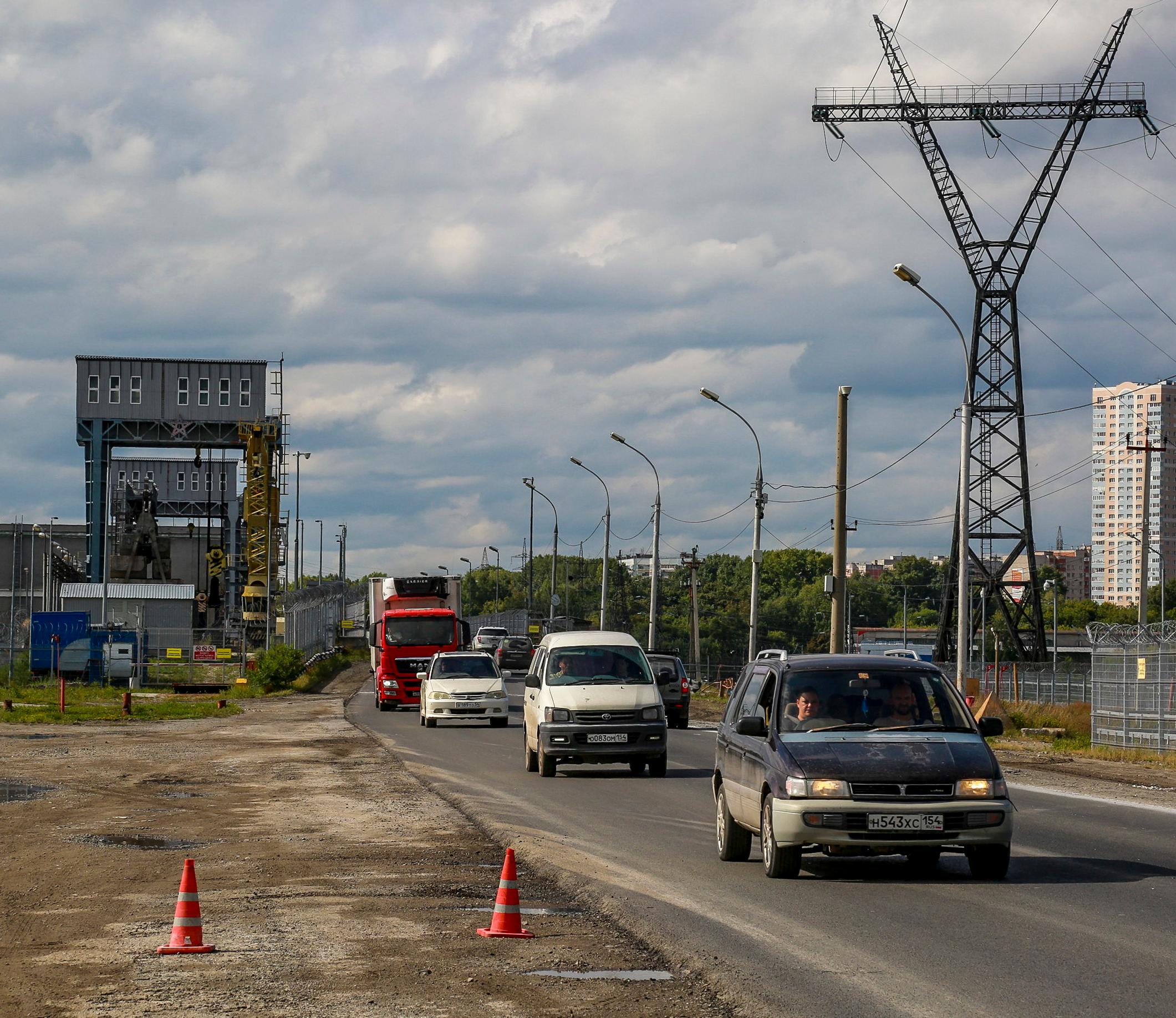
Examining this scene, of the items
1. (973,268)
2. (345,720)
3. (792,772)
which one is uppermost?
(973,268)

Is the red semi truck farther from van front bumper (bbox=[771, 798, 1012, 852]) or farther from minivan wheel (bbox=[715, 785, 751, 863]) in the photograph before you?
van front bumper (bbox=[771, 798, 1012, 852])

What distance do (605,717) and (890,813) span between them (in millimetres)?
11117

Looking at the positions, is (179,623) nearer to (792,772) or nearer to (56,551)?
(56,551)

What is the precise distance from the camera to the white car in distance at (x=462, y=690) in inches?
1388

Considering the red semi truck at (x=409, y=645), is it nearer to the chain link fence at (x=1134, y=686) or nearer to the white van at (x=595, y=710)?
the chain link fence at (x=1134, y=686)

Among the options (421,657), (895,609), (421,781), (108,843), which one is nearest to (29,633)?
(421,657)

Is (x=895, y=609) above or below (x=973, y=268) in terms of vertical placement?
below

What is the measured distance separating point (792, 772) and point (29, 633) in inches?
2059

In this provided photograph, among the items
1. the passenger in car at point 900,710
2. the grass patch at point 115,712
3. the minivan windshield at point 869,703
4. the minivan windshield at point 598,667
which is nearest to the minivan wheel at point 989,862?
the minivan windshield at point 869,703

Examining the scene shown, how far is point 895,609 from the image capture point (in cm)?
17988

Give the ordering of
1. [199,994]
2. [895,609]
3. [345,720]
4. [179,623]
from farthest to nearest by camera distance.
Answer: [895,609] < [179,623] < [345,720] < [199,994]

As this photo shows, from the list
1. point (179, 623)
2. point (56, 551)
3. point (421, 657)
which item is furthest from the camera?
point (56, 551)

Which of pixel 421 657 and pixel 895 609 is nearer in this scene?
pixel 421 657

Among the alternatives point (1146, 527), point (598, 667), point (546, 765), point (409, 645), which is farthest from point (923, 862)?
point (1146, 527)
